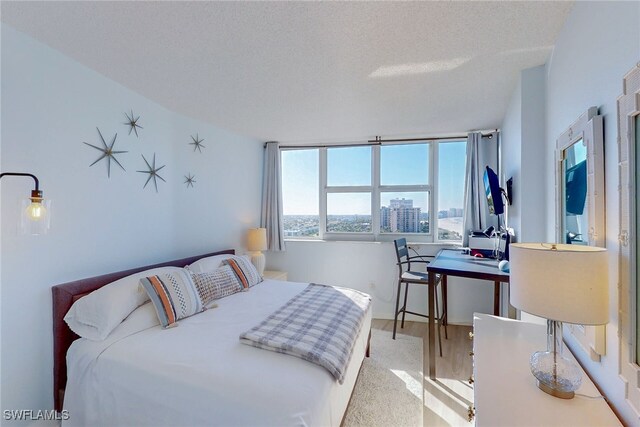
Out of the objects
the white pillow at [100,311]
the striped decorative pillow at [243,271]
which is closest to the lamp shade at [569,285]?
the white pillow at [100,311]

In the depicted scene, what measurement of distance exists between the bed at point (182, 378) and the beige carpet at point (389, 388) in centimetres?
31

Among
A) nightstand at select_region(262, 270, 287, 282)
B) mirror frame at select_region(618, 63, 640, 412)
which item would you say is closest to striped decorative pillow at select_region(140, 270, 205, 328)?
nightstand at select_region(262, 270, 287, 282)

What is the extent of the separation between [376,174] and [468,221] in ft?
4.44

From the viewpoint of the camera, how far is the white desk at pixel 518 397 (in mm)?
866

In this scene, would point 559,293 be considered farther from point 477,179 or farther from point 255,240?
point 255,240

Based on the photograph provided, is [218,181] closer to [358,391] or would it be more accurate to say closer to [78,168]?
[78,168]

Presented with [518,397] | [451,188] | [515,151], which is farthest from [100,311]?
[451,188]

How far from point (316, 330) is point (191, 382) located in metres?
0.72

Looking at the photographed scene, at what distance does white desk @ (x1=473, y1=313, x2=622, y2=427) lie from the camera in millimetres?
866

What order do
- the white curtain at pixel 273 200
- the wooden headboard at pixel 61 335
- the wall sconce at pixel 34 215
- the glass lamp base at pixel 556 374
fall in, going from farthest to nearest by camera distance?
the white curtain at pixel 273 200 < the wooden headboard at pixel 61 335 < the wall sconce at pixel 34 215 < the glass lamp base at pixel 556 374

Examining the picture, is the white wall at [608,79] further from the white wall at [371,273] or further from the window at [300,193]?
the window at [300,193]

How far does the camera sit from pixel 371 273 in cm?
388

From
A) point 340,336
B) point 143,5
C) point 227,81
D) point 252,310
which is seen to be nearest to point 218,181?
point 227,81

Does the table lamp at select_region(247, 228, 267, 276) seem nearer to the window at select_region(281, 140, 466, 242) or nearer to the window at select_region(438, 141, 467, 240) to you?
the window at select_region(281, 140, 466, 242)
